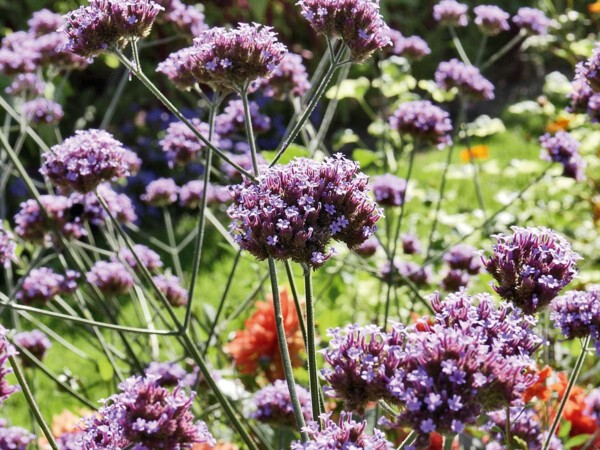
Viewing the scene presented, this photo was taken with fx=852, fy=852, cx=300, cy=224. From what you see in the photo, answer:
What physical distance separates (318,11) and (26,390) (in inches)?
32.0

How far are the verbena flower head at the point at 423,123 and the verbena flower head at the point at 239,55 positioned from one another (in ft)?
2.82

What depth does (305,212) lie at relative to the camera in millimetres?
1264

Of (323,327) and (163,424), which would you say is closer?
(163,424)

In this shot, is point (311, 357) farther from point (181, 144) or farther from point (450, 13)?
point (450, 13)

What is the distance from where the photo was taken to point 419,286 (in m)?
2.83

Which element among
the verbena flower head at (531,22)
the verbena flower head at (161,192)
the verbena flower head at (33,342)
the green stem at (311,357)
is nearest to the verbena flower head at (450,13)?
the verbena flower head at (531,22)

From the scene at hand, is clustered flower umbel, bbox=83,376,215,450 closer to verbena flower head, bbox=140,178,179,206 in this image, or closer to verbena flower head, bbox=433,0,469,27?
verbena flower head, bbox=140,178,179,206

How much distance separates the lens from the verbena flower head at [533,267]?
128cm

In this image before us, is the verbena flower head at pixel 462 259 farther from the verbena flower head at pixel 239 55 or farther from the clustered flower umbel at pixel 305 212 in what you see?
the clustered flower umbel at pixel 305 212

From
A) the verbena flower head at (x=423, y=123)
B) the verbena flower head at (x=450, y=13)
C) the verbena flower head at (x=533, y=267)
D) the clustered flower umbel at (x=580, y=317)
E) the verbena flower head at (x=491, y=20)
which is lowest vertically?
the clustered flower umbel at (x=580, y=317)

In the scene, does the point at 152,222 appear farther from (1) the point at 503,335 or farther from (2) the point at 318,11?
(1) the point at 503,335

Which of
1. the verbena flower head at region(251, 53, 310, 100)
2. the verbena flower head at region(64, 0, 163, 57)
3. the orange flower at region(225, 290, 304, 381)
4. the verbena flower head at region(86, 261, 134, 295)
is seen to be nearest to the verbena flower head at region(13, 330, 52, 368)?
the verbena flower head at region(86, 261, 134, 295)

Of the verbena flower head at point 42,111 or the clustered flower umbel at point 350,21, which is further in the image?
the verbena flower head at point 42,111

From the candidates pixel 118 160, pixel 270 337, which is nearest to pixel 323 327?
pixel 270 337
